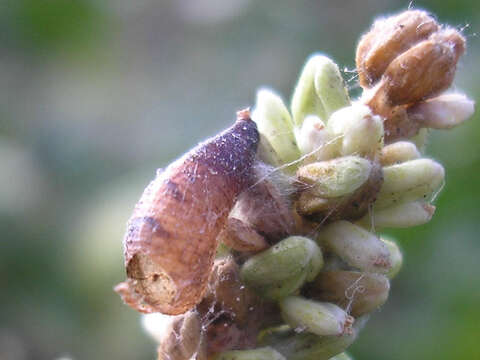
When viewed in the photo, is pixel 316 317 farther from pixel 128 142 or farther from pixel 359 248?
pixel 128 142

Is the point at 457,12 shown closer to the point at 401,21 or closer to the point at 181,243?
the point at 401,21

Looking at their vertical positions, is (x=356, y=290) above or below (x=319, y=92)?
below

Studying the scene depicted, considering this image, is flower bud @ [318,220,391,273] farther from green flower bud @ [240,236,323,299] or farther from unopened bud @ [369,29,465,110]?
unopened bud @ [369,29,465,110]

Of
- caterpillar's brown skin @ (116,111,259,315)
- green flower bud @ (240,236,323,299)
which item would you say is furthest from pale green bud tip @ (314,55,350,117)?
green flower bud @ (240,236,323,299)

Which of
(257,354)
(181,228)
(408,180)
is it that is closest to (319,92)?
(408,180)

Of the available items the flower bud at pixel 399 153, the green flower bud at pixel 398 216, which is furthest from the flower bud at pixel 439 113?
the green flower bud at pixel 398 216

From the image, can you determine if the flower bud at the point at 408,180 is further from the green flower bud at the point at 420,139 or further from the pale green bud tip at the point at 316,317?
the pale green bud tip at the point at 316,317
